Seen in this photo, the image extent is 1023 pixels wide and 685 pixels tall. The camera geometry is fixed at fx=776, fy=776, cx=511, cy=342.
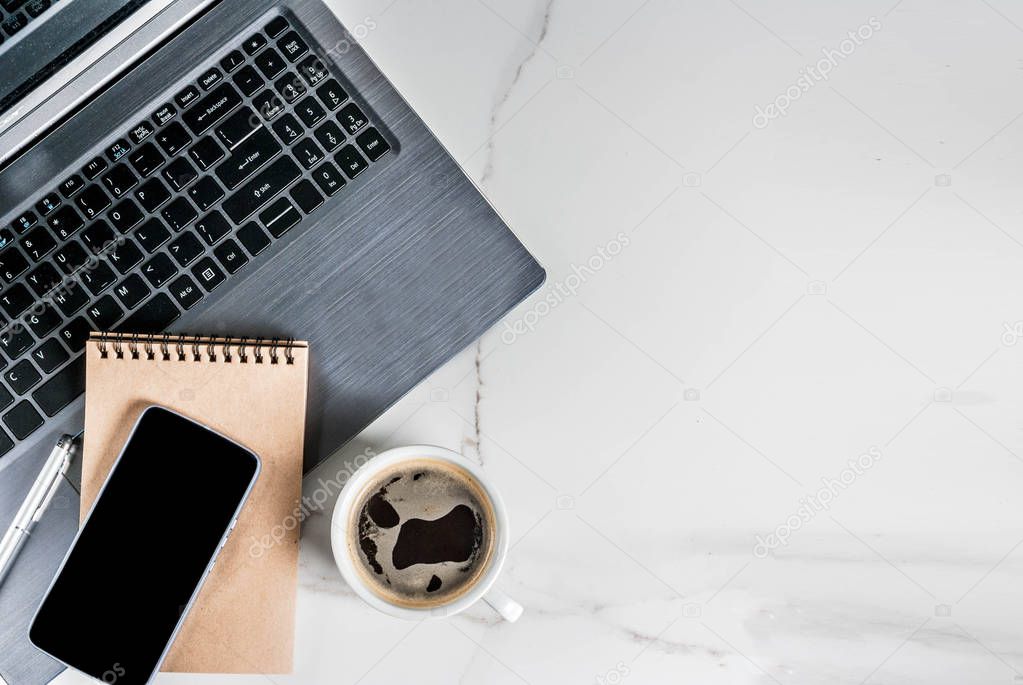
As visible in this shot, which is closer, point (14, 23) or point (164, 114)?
point (14, 23)

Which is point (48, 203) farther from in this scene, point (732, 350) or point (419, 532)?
point (732, 350)

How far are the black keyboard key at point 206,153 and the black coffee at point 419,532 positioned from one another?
29 cm

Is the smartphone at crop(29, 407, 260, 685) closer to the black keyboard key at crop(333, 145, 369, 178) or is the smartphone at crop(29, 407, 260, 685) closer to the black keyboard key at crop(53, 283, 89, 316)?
the black keyboard key at crop(53, 283, 89, 316)

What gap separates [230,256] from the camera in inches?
24.6

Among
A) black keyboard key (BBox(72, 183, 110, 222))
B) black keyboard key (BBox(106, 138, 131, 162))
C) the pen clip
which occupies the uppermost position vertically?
black keyboard key (BBox(106, 138, 131, 162))

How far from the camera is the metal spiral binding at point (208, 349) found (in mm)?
617

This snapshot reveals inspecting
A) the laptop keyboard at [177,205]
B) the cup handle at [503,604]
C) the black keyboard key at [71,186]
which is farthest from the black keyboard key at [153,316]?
the cup handle at [503,604]

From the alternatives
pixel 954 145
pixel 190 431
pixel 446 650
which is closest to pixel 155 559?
pixel 190 431

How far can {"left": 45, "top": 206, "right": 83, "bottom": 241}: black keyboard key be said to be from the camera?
0.62 meters

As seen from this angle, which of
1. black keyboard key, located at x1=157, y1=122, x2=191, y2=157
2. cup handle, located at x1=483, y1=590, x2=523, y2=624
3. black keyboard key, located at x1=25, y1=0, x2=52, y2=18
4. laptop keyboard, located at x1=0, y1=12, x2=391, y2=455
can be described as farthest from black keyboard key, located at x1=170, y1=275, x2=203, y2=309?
cup handle, located at x1=483, y1=590, x2=523, y2=624

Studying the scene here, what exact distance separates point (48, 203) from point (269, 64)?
21cm

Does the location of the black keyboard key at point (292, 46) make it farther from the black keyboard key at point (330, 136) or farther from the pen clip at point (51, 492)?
the pen clip at point (51, 492)

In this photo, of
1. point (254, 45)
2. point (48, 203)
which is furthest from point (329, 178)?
point (48, 203)

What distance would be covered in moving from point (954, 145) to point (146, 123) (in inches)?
28.1
